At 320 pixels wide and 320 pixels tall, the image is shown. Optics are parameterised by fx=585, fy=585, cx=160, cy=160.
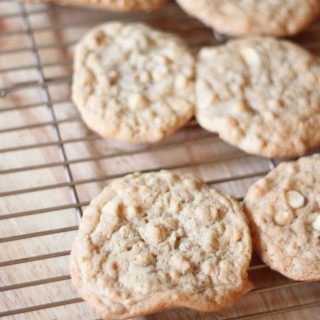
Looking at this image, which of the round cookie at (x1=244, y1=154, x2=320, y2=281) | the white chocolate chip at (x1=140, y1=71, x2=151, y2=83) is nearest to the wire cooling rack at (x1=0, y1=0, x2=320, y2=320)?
the round cookie at (x1=244, y1=154, x2=320, y2=281)

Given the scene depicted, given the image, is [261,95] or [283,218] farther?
[261,95]

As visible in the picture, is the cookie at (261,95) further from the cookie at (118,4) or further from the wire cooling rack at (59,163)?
the cookie at (118,4)

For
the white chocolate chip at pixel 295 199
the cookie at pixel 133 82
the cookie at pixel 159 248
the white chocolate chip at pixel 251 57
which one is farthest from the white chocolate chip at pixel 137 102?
the white chocolate chip at pixel 295 199

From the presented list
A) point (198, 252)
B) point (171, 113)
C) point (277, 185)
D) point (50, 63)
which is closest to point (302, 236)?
point (277, 185)

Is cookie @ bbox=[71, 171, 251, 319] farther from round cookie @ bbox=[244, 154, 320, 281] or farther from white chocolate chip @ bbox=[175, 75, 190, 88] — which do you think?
white chocolate chip @ bbox=[175, 75, 190, 88]

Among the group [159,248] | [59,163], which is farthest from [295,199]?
[59,163]

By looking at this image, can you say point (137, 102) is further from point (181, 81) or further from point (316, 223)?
point (316, 223)

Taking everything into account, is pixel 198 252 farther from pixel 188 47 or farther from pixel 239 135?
pixel 188 47
